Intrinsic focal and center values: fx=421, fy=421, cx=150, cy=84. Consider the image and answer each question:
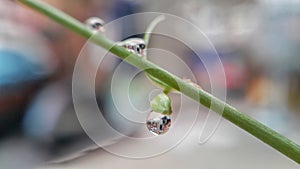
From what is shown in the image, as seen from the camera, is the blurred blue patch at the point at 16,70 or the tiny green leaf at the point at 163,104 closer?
the tiny green leaf at the point at 163,104

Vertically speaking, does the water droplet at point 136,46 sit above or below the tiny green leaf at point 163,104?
above

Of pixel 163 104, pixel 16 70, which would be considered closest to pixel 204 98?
pixel 163 104

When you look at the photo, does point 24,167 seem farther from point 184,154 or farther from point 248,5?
point 248,5

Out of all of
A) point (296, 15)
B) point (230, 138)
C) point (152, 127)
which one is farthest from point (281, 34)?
point (152, 127)

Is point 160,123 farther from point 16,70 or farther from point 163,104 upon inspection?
point 16,70

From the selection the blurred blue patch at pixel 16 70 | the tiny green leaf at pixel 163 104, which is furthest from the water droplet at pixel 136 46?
the blurred blue patch at pixel 16 70

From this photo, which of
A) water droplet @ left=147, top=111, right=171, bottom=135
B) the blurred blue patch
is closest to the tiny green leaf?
water droplet @ left=147, top=111, right=171, bottom=135

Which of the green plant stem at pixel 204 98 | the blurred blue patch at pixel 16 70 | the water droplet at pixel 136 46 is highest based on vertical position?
the blurred blue patch at pixel 16 70

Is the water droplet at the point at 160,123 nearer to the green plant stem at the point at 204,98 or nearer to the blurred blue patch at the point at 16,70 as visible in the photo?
the green plant stem at the point at 204,98
